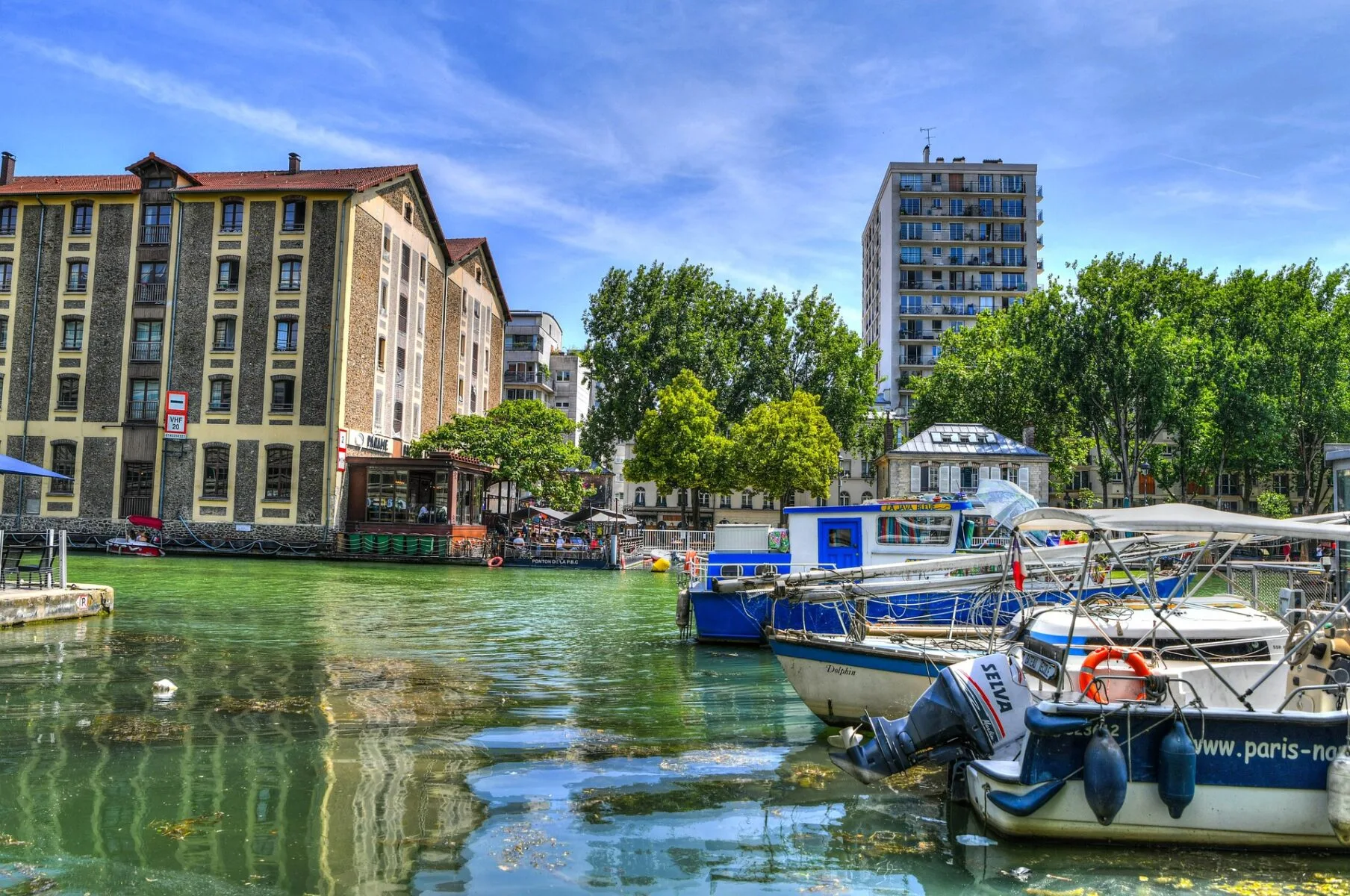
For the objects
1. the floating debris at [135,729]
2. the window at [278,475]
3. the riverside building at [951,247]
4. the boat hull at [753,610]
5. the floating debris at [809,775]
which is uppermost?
the riverside building at [951,247]

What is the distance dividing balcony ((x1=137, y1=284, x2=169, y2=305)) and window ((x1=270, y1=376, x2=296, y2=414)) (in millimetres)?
7650

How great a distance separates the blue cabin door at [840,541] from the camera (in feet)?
76.3

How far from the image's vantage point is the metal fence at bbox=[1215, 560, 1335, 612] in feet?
42.9

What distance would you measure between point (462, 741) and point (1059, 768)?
6.62 m

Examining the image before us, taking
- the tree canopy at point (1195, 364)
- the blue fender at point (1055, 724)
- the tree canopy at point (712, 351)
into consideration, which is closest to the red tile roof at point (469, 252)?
the tree canopy at point (712, 351)

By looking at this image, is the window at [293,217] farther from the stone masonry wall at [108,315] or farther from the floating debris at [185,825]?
the floating debris at [185,825]

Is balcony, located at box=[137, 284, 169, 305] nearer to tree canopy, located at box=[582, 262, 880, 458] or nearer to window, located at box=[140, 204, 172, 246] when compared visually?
window, located at box=[140, 204, 172, 246]

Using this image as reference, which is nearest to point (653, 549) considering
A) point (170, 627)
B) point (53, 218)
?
point (170, 627)

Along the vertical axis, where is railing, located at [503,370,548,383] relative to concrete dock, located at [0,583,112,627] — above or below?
above

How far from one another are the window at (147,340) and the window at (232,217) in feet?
19.1

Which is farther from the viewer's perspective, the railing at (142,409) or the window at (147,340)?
the window at (147,340)

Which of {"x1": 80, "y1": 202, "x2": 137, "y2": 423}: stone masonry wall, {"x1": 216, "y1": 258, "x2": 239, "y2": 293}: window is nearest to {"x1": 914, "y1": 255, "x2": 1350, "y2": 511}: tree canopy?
{"x1": 216, "y1": 258, "x2": 239, "y2": 293}: window

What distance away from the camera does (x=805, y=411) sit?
188 feet

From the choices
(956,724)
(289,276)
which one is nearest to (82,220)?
(289,276)
